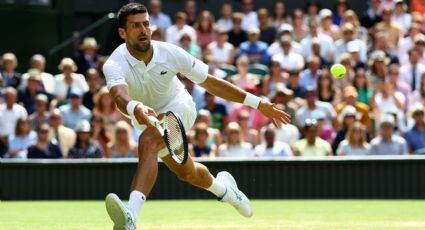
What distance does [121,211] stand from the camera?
23.2ft

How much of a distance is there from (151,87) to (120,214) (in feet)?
4.37

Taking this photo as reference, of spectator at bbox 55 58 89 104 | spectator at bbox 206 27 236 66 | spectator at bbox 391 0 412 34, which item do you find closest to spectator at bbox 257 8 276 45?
spectator at bbox 206 27 236 66

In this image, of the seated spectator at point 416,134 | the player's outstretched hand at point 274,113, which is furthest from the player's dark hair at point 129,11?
the seated spectator at point 416,134

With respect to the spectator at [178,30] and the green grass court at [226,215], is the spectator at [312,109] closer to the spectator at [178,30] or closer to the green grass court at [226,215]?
the green grass court at [226,215]

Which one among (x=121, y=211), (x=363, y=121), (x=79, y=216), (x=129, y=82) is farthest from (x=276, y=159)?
(x=121, y=211)

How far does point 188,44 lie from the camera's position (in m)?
16.0

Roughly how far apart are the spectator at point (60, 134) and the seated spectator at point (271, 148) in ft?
8.08

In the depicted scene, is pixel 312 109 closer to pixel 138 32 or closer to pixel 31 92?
pixel 31 92

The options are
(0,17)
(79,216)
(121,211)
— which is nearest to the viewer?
(121,211)

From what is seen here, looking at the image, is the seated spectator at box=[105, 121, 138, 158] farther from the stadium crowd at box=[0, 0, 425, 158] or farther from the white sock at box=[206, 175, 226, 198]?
the white sock at box=[206, 175, 226, 198]

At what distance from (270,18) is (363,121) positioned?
13.2 feet

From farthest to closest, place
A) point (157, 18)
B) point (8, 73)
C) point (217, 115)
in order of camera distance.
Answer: point (157, 18), point (8, 73), point (217, 115)

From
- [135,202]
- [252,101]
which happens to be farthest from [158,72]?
[135,202]

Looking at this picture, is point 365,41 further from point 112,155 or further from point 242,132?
point 112,155
